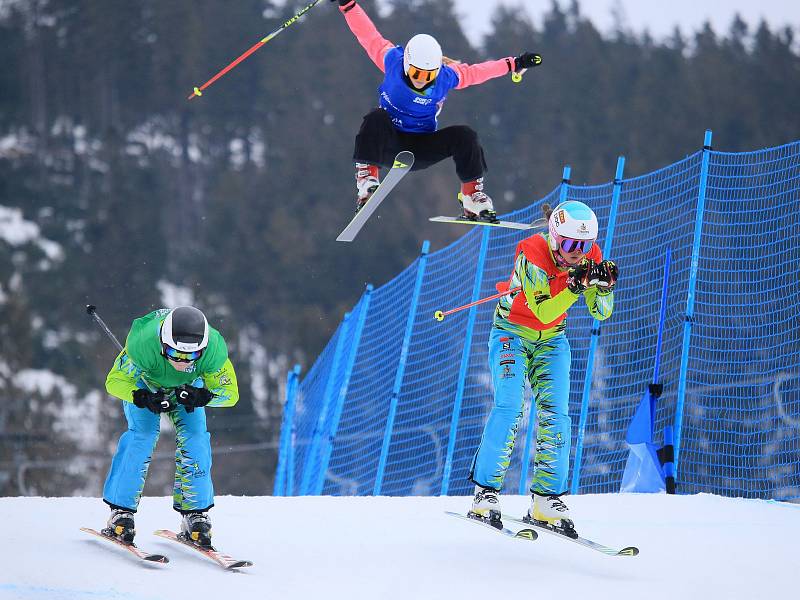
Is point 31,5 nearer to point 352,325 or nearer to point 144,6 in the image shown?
point 144,6

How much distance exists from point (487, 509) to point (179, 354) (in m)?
1.50

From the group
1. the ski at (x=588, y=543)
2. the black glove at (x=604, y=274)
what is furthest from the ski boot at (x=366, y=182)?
the ski at (x=588, y=543)

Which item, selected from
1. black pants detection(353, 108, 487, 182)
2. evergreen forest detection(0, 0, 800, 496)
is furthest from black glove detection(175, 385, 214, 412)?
evergreen forest detection(0, 0, 800, 496)

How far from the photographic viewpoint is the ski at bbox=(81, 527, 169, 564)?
17.3ft

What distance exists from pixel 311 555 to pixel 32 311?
31473mm

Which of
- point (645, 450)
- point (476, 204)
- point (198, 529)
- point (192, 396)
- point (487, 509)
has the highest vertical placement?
point (476, 204)

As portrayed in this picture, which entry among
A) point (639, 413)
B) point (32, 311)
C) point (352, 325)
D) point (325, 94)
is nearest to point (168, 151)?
point (325, 94)

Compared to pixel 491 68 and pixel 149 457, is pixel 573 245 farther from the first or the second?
pixel 149 457

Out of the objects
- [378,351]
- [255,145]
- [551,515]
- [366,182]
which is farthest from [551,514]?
[255,145]

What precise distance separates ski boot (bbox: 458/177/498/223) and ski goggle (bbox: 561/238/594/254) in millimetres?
1648

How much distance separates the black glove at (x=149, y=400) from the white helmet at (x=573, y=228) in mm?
1807

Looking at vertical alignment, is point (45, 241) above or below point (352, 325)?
above

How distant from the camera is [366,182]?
7195mm

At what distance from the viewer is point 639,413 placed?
25.7 feet
